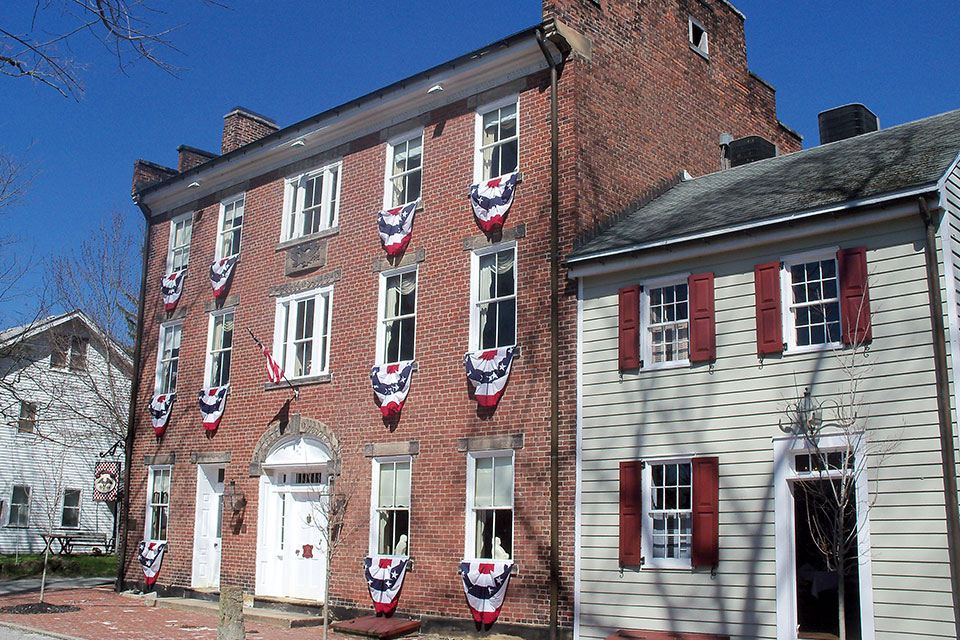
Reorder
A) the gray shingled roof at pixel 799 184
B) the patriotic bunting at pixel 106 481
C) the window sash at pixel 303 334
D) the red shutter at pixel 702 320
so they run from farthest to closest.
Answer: the patriotic bunting at pixel 106 481
the window sash at pixel 303 334
the red shutter at pixel 702 320
the gray shingled roof at pixel 799 184

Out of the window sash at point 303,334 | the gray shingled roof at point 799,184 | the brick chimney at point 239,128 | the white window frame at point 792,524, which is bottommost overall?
the white window frame at point 792,524

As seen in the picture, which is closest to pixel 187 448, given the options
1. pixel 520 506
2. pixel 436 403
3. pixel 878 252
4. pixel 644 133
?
pixel 436 403

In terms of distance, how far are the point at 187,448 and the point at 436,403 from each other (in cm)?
816

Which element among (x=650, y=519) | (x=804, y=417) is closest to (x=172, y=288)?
(x=650, y=519)

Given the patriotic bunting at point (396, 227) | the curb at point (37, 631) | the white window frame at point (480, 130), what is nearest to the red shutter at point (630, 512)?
the white window frame at point (480, 130)

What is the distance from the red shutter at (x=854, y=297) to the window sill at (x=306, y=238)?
415 inches

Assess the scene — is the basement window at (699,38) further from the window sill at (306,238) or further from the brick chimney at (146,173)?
the brick chimney at (146,173)

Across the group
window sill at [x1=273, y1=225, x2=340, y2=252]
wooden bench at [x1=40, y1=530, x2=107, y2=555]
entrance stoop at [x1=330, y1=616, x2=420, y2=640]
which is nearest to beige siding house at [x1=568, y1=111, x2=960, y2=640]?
entrance stoop at [x1=330, y1=616, x2=420, y2=640]

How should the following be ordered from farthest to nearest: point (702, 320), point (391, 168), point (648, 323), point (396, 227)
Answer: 1. point (391, 168)
2. point (396, 227)
3. point (648, 323)
4. point (702, 320)

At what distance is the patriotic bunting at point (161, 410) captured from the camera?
2256cm

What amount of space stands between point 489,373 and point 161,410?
10656mm

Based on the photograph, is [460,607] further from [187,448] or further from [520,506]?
[187,448]

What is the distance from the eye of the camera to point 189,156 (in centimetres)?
2558

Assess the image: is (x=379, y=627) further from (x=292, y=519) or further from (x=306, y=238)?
(x=306, y=238)
